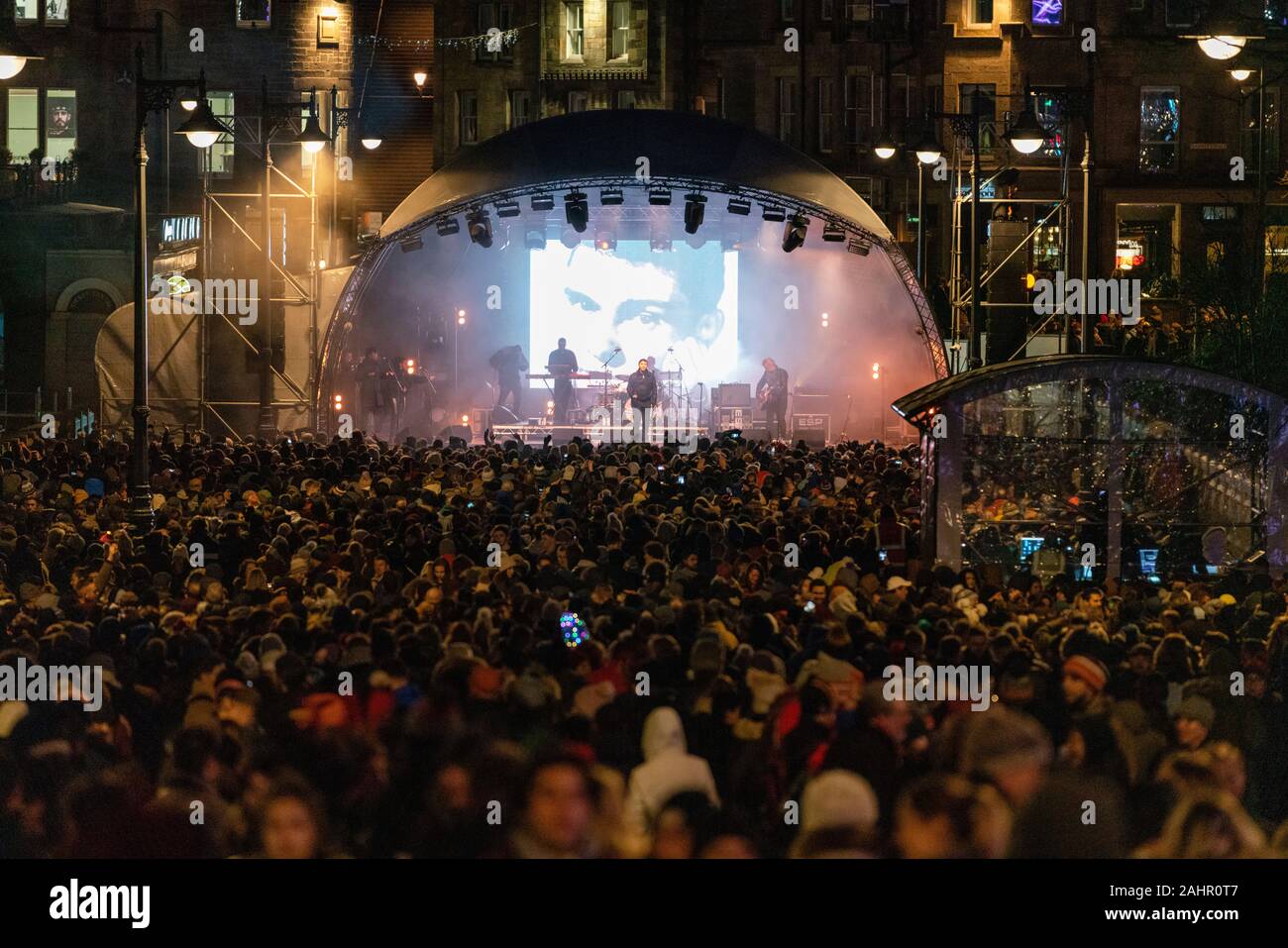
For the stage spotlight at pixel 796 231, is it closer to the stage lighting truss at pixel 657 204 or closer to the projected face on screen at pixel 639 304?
the stage lighting truss at pixel 657 204

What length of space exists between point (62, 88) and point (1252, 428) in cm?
3838

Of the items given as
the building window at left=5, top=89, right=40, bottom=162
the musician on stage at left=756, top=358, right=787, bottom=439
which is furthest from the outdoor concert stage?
the building window at left=5, top=89, right=40, bottom=162

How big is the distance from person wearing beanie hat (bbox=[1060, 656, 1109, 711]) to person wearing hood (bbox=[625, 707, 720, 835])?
7.90ft

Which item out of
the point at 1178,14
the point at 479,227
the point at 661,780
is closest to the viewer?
the point at 661,780

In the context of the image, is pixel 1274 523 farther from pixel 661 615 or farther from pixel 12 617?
pixel 12 617

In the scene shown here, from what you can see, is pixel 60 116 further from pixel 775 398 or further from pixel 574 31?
pixel 775 398

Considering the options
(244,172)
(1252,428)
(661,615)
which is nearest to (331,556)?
(661,615)

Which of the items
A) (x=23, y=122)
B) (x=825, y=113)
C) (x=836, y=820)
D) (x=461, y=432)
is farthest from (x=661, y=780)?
(x=23, y=122)

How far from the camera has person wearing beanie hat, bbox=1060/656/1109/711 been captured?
1090cm

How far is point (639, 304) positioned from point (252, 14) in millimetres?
14922

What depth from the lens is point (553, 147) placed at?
33.2 metres

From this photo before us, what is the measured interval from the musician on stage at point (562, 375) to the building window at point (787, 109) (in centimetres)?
1446

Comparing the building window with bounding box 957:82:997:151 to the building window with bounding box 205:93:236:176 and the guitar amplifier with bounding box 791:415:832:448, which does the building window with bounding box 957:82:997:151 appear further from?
the building window with bounding box 205:93:236:176

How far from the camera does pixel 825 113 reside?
50.1m
